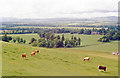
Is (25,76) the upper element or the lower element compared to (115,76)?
upper

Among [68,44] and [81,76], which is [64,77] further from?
[68,44]

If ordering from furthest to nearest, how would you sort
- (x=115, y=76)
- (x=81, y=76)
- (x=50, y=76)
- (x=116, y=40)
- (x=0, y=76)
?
1. (x=116, y=40)
2. (x=115, y=76)
3. (x=81, y=76)
4. (x=50, y=76)
5. (x=0, y=76)

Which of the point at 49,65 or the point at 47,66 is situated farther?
the point at 49,65

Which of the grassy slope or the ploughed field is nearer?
the grassy slope

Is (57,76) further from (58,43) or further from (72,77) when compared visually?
(58,43)

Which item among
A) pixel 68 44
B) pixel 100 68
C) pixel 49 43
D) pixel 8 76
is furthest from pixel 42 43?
pixel 8 76

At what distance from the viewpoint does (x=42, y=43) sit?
117375 mm

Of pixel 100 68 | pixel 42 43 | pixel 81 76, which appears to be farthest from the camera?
pixel 42 43

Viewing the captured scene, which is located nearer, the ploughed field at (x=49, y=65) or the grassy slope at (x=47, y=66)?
the grassy slope at (x=47, y=66)

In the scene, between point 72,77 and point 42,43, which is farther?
point 42,43

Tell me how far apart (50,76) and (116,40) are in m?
136

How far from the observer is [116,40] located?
484 feet

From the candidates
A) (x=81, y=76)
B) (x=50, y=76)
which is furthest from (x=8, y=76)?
(x=81, y=76)

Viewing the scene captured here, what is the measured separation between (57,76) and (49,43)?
9705cm
